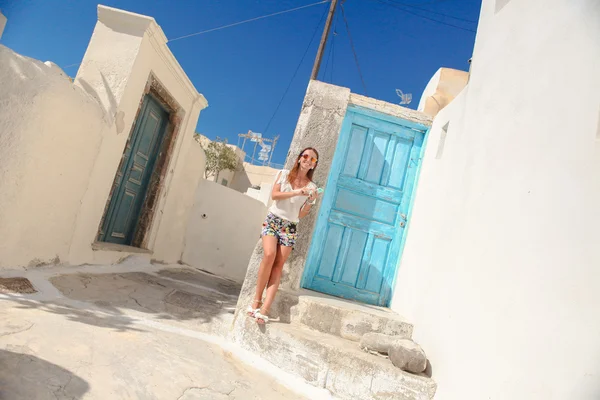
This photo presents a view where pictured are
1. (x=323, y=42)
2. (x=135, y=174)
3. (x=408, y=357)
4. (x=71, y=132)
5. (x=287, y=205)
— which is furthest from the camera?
(x=323, y=42)

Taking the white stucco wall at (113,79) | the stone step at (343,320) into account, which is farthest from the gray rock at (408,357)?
the white stucco wall at (113,79)

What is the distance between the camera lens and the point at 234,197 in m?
9.02

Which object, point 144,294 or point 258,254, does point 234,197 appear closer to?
point 144,294

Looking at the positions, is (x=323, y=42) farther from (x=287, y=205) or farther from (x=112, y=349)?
(x=112, y=349)

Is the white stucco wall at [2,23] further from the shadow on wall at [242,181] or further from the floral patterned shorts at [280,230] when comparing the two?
the shadow on wall at [242,181]

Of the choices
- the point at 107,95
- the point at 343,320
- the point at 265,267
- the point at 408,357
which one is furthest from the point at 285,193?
the point at 107,95

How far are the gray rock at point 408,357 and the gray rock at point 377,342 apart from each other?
0.10 meters

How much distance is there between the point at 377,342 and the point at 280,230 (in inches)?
46.6

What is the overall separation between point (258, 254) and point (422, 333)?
1.53 m

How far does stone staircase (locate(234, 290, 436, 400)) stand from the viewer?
251 centimetres

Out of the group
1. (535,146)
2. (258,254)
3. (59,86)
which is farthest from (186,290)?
(535,146)

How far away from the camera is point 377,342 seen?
2.82 metres

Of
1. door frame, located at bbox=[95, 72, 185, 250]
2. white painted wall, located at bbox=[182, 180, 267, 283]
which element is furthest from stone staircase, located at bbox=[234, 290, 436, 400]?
white painted wall, located at bbox=[182, 180, 267, 283]

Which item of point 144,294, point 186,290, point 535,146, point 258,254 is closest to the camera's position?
point 535,146
